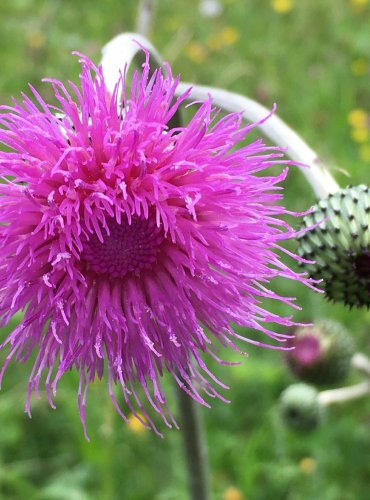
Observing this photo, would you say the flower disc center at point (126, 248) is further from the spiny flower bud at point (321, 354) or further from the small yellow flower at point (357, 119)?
the small yellow flower at point (357, 119)

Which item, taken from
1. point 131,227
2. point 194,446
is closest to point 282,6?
point 194,446

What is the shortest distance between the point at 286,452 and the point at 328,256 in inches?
85.9

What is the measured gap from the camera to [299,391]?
3.71 meters

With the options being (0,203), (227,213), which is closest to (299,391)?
(227,213)

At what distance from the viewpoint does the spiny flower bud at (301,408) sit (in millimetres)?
3637

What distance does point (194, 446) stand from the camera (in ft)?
9.52

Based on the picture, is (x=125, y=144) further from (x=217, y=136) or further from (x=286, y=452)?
(x=286, y=452)

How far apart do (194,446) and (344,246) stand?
1.03 meters

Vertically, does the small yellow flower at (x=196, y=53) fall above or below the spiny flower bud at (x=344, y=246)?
above

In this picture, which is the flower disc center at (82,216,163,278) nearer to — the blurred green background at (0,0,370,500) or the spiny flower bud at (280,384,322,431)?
the blurred green background at (0,0,370,500)

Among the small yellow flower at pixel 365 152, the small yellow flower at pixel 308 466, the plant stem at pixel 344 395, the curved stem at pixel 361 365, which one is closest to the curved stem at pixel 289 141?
the curved stem at pixel 361 365

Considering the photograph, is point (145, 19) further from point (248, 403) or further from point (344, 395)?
point (248, 403)

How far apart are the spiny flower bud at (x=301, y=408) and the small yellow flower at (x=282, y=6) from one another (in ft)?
17.7

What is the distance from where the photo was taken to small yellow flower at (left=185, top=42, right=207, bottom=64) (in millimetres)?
7559
